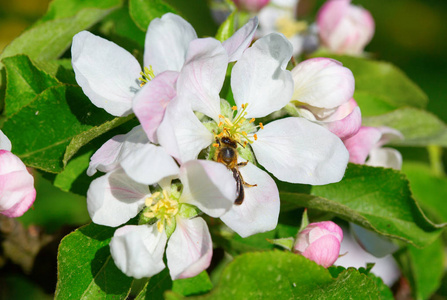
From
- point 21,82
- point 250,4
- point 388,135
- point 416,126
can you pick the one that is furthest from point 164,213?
point 250,4

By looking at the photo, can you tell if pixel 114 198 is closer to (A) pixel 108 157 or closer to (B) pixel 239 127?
(A) pixel 108 157

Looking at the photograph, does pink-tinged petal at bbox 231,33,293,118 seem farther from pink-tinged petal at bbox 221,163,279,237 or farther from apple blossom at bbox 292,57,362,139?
pink-tinged petal at bbox 221,163,279,237

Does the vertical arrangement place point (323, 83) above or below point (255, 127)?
above

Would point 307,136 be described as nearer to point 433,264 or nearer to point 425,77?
point 433,264

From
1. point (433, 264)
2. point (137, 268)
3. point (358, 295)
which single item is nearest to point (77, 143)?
point (137, 268)

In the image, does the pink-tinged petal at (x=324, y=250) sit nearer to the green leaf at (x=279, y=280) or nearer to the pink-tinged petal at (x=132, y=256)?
the green leaf at (x=279, y=280)

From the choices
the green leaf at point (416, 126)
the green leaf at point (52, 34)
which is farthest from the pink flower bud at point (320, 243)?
the green leaf at point (52, 34)
